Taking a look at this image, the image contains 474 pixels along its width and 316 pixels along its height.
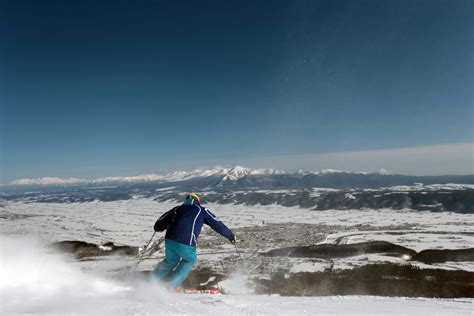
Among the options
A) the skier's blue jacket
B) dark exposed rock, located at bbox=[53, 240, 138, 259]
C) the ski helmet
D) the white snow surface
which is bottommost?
dark exposed rock, located at bbox=[53, 240, 138, 259]

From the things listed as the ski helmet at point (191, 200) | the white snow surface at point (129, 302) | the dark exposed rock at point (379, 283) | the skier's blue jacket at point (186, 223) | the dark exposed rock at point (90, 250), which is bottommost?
the dark exposed rock at point (90, 250)

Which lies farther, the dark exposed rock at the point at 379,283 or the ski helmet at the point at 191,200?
the dark exposed rock at the point at 379,283

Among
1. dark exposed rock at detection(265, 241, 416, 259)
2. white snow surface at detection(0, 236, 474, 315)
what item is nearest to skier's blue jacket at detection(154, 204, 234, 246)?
white snow surface at detection(0, 236, 474, 315)

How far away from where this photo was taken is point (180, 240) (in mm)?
5625

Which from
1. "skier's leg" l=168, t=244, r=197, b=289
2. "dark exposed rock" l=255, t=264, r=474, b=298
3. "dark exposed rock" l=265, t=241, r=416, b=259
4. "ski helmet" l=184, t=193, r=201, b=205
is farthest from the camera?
"dark exposed rock" l=265, t=241, r=416, b=259

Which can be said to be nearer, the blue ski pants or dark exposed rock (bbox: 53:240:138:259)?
the blue ski pants

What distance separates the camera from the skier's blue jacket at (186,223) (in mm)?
5648

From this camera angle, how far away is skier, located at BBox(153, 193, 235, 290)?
563cm

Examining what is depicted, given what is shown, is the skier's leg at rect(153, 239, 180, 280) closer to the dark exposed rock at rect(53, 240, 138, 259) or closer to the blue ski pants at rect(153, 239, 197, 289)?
the blue ski pants at rect(153, 239, 197, 289)

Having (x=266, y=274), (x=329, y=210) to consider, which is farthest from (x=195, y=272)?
(x=329, y=210)

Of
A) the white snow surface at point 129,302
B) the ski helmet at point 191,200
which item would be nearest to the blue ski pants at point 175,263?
the white snow surface at point 129,302

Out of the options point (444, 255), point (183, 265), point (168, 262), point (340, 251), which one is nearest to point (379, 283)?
point (183, 265)

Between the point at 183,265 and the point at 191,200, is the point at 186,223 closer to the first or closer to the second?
the point at 191,200

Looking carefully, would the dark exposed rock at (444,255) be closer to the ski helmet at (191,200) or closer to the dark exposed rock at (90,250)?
the ski helmet at (191,200)
